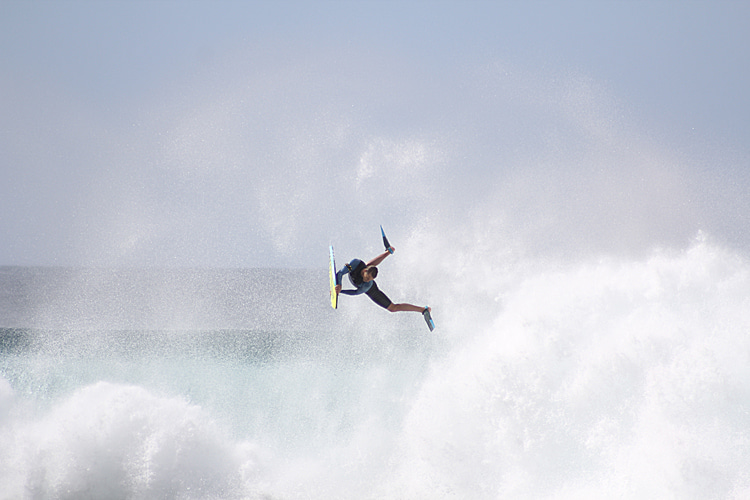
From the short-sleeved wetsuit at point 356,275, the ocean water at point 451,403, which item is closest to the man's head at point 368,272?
the short-sleeved wetsuit at point 356,275

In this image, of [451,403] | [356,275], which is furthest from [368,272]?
[451,403]

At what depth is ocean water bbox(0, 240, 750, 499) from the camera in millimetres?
8469

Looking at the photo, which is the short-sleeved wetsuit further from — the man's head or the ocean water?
the ocean water

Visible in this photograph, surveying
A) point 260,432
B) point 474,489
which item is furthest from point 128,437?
point 474,489

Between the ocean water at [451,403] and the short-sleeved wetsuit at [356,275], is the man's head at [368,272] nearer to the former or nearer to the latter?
the short-sleeved wetsuit at [356,275]

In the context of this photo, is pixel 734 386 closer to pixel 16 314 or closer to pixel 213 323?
pixel 213 323

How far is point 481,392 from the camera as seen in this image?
10.3 meters

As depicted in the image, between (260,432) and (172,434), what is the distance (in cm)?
193

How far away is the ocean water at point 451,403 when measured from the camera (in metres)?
8.47

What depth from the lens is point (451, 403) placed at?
10352 mm

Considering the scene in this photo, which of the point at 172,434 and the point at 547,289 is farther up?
the point at 547,289

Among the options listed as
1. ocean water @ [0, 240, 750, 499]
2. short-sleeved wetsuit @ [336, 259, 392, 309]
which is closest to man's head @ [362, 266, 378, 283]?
short-sleeved wetsuit @ [336, 259, 392, 309]

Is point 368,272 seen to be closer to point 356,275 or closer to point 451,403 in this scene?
point 356,275

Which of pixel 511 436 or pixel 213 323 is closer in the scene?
pixel 511 436
